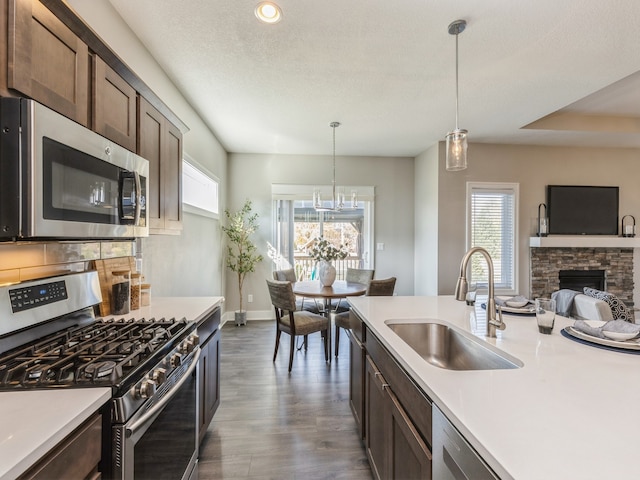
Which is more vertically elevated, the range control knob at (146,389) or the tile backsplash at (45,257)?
the tile backsplash at (45,257)

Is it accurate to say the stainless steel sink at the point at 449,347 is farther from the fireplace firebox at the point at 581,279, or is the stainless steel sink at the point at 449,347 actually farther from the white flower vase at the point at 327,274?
the fireplace firebox at the point at 581,279

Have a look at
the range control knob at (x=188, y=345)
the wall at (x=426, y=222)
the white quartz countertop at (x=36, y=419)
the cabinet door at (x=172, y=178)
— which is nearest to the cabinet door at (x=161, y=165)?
the cabinet door at (x=172, y=178)

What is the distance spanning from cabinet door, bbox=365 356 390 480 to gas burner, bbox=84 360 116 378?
1076mm

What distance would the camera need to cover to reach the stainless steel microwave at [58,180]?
919mm

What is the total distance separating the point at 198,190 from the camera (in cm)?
385

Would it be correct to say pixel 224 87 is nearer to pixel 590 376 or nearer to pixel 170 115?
pixel 170 115

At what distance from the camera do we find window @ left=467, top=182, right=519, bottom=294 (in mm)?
4539

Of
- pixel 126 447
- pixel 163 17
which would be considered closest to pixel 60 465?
pixel 126 447

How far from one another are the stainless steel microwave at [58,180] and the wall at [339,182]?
366 centimetres

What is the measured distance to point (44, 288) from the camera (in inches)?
52.0

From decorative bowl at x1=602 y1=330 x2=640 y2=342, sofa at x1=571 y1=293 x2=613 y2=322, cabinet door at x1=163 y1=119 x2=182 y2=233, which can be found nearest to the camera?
decorative bowl at x1=602 y1=330 x2=640 y2=342

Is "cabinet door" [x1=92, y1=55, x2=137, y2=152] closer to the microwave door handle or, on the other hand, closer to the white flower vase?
the microwave door handle

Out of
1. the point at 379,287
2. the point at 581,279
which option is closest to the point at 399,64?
the point at 379,287

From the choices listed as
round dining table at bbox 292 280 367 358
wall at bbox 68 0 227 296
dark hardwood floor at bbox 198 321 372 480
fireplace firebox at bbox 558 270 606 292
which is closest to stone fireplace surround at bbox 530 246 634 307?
fireplace firebox at bbox 558 270 606 292
